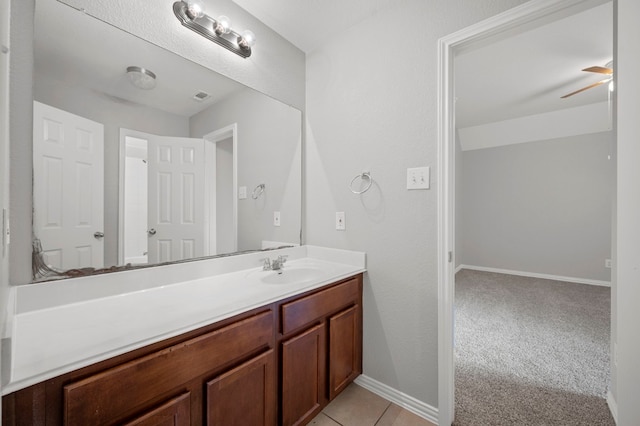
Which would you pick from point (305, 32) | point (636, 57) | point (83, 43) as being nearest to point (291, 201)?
point (305, 32)

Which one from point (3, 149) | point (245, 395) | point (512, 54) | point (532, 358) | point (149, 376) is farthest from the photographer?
point (512, 54)

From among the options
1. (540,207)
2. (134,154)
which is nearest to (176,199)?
(134,154)

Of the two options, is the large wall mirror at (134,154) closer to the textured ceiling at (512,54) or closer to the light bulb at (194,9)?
the light bulb at (194,9)

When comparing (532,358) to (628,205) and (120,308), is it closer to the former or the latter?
(628,205)

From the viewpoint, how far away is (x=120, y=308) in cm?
95

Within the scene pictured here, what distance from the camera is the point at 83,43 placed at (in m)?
1.05

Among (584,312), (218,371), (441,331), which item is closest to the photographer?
(218,371)

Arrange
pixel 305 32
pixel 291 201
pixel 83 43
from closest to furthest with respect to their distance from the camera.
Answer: pixel 83 43 → pixel 305 32 → pixel 291 201

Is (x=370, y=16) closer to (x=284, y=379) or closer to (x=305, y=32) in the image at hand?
(x=305, y=32)

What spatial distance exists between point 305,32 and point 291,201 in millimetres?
1194

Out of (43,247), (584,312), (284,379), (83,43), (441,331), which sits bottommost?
(584,312)

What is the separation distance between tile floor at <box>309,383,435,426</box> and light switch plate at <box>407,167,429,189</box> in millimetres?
1312

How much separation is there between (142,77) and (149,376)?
4.22 feet

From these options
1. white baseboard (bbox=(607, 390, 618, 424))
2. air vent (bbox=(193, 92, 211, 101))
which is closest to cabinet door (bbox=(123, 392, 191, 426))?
air vent (bbox=(193, 92, 211, 101))
